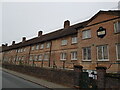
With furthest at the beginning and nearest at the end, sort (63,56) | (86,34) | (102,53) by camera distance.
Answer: (63,56) → (86,34) → (102,53)

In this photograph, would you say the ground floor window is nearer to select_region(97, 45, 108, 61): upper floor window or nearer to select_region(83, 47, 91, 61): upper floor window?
select_region(83, 47, 91, 61): upper floor window

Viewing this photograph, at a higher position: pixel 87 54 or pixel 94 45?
pixel 94 45

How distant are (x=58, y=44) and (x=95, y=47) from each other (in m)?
11.3

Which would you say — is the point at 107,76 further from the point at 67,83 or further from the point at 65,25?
the point at 65,25

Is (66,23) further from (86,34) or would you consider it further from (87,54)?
(87,54)

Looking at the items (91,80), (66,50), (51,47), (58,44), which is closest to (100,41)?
(91,80)

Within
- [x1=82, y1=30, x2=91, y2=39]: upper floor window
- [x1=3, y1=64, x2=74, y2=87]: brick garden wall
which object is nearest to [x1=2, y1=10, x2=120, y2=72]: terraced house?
[x1=82, y1=30, x2=91, y2=39]: upper floor window


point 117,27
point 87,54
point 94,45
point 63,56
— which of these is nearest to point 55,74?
point 87,54

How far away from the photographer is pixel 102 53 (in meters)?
18.0

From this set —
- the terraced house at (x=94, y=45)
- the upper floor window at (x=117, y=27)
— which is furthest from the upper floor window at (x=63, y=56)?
the upper floor window at (x=117, y=27)

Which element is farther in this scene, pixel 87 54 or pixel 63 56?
pixel 63 56

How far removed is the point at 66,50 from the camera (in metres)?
26.2

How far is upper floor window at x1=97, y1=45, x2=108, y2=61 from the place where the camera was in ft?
57.9

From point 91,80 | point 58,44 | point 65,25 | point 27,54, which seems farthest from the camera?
point 27,54
